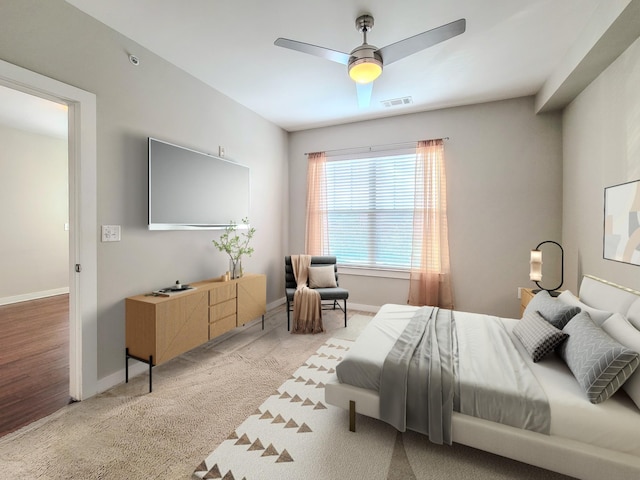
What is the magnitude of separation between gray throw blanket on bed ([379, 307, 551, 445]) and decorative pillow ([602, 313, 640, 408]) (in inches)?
15.0

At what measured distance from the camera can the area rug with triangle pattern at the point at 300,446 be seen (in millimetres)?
1508

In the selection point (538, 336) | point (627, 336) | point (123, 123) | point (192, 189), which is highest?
point (123, 123)

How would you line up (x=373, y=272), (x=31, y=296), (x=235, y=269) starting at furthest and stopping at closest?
(x=31, y=296)
(x=373, y=272)
(x=235, y=269)

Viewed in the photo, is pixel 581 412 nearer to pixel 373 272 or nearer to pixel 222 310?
pixel 222 310

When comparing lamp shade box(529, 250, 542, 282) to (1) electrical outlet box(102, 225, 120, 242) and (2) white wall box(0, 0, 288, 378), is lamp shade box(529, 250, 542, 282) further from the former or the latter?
(1) electrical outlet box(102, 225, 120, 242)

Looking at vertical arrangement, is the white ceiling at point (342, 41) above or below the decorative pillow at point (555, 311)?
above

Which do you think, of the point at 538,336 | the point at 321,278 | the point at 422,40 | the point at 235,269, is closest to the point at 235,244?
the point at 235,269

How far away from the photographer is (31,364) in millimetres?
Answer: 2613

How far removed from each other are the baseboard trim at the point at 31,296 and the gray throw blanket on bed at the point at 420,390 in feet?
19.7

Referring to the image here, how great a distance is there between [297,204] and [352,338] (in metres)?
2.45

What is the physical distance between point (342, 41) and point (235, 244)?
249cm

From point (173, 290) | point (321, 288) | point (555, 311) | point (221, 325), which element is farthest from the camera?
point (321, 288)

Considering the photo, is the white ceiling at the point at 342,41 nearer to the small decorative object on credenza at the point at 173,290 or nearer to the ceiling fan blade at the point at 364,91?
the ceiling fan blade at the point at 364,91

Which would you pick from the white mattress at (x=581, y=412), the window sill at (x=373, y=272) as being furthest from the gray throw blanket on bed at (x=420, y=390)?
the window sill at (x=373, y=272)
